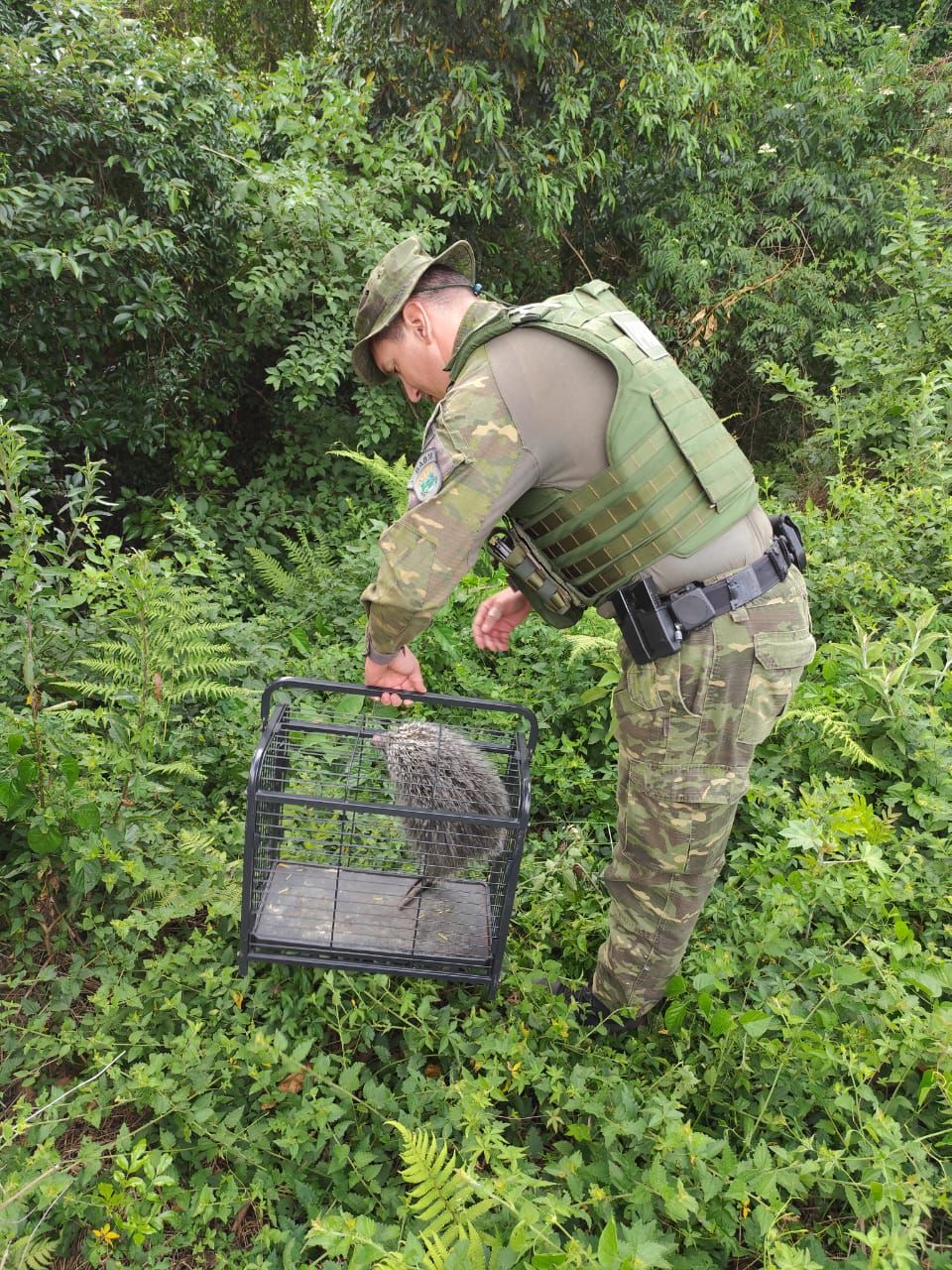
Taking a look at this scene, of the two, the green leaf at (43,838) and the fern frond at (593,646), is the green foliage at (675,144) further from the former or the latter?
the green leaf at (43,838)

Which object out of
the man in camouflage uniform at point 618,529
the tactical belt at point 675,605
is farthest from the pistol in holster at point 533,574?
the tactical belt at point 675,605

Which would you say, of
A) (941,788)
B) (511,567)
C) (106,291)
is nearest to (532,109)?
(106,291)

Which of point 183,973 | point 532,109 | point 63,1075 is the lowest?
point 63,1075

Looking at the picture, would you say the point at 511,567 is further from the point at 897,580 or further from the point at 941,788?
the point at 897,580

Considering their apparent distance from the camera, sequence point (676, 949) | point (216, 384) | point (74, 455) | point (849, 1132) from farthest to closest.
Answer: point (216, 384) → point (74, 455) → point (676, 949) → point (849, 1132)

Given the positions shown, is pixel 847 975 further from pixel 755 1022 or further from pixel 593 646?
pixel 593 646

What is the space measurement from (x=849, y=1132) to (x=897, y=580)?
109 inches

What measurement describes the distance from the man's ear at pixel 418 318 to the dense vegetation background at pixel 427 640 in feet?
3.42

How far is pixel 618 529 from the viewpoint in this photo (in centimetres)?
190

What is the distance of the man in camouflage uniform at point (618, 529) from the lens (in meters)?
1.77

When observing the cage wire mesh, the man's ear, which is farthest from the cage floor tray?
the man's ear

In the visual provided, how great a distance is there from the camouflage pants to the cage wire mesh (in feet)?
1.06

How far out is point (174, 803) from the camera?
107 inches

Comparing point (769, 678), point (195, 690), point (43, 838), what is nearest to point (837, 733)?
point (769, 678)
